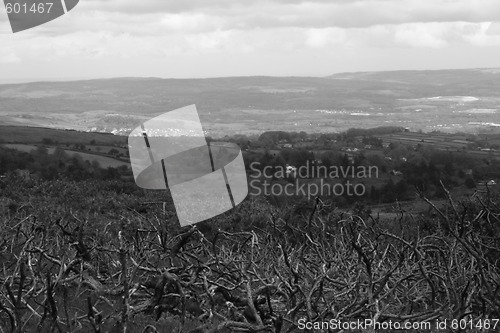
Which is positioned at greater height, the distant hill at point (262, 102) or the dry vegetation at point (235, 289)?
the dry vegetation at point (235, 289)

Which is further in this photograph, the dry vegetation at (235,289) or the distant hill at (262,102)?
the distant hill at (262,102)

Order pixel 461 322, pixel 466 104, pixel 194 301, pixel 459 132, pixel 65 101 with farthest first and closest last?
pixel 466 104 → pixel 65 101 → pixel 459 132 → pixel 194 301 → pixel 461 322

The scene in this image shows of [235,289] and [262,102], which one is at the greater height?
[235,289]

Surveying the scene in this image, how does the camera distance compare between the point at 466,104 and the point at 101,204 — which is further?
the point at 466,104

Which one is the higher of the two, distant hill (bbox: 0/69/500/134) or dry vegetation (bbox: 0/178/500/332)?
dry vegetation (bbox: 0/178/500/332)

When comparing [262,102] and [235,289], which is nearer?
[235,289]

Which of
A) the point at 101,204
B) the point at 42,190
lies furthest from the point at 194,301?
the point at 42,190

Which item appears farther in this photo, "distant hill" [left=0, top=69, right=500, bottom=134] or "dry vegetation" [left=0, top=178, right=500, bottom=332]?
"distant hill" [left=0, top=69, right=500, bottom=134]

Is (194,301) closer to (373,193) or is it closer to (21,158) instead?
(373,193)
